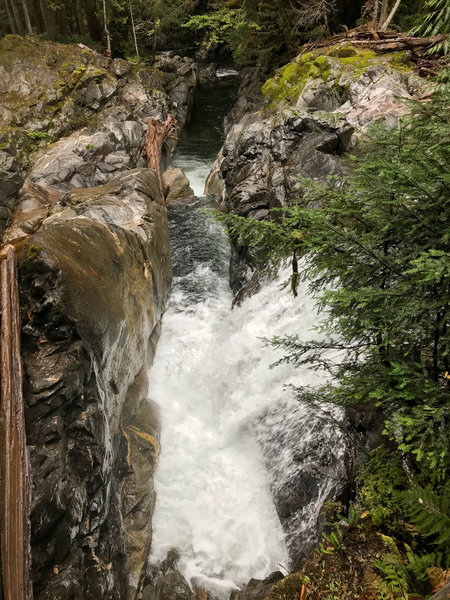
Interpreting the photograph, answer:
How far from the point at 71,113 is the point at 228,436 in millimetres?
18033

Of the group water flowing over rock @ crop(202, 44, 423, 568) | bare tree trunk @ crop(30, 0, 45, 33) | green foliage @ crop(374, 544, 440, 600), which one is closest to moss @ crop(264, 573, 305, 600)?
green foliage @ crop(374, 544, 440, 600)

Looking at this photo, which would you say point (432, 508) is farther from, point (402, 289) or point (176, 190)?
point (176, 190)

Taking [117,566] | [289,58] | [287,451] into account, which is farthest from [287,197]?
[289,58]

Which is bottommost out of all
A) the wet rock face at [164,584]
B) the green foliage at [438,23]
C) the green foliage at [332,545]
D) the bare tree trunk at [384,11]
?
the wet rock face at [164,584]

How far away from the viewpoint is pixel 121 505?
5.61m

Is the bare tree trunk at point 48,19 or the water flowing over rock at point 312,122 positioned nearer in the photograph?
the water flowing over rock at point 312,122

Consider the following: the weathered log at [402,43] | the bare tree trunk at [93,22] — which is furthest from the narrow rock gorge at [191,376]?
the bare tree trunk at [93,22]

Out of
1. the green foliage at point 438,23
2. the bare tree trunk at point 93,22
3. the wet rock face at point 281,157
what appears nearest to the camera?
the green foliage at point 438,23

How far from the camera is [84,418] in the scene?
4.62m

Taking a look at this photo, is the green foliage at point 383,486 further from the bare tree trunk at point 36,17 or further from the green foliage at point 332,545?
the bare tree trunk at point 36,17

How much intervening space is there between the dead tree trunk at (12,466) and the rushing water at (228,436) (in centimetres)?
286

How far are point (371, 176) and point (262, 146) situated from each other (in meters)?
10.4

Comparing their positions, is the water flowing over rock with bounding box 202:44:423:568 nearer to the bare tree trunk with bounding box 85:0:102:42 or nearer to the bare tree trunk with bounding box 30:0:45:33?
the bare tree trunk with bounding box 85:0:102:42

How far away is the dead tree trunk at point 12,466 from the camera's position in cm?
328
